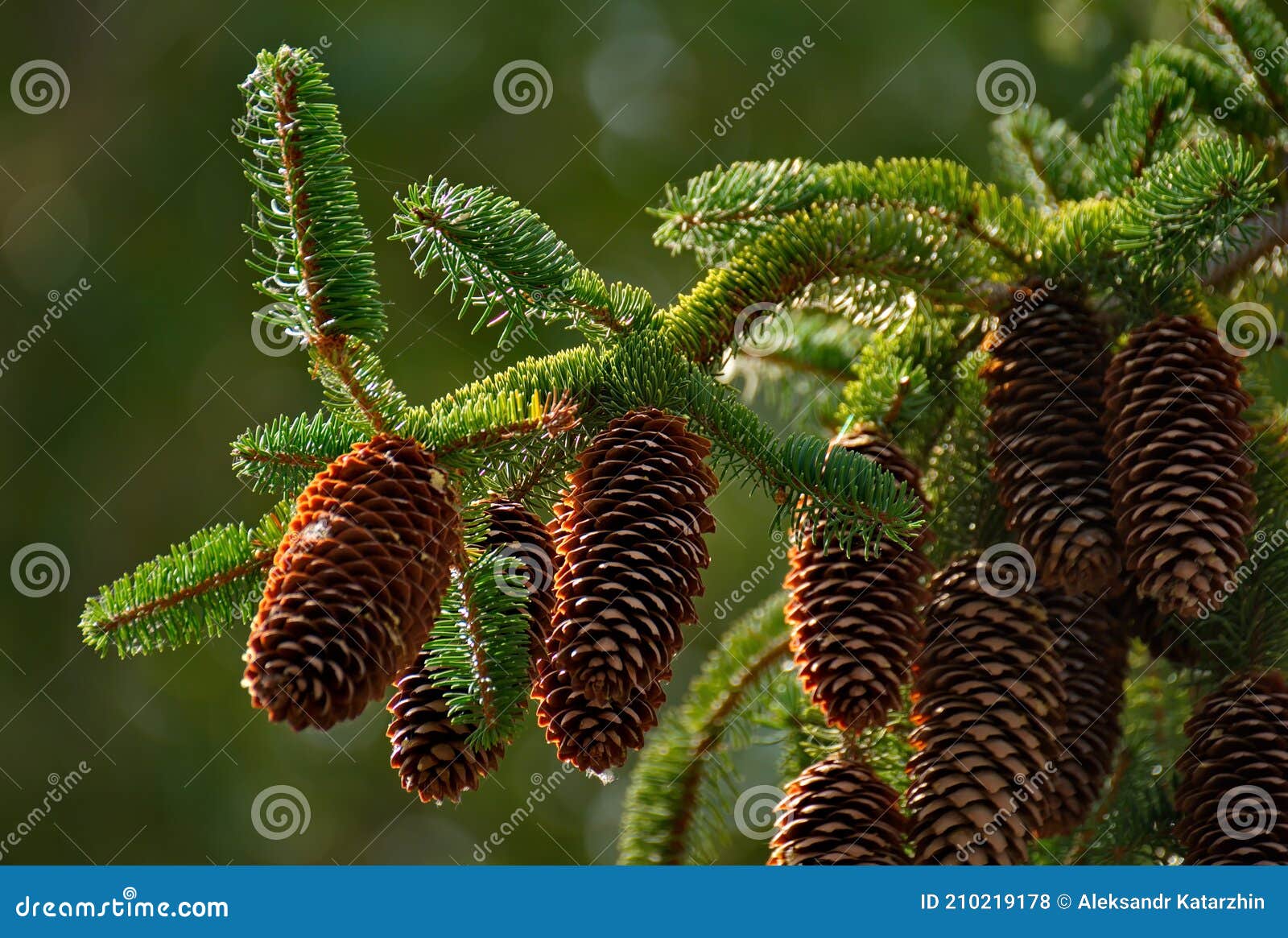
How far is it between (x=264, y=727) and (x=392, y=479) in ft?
9.38

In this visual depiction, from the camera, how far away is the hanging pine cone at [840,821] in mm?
907

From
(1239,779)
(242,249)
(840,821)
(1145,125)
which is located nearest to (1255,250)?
(1145,125)

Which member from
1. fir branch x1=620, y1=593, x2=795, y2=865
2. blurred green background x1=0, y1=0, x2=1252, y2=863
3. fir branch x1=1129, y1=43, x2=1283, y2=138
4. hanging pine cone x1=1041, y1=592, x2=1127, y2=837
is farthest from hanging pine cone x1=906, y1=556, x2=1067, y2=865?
blurred green background x1=0, y1=0, x2=1252, y2=863

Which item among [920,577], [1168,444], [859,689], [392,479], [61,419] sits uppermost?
[1168,444]

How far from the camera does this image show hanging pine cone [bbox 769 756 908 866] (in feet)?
2.98

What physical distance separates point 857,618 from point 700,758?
40 centimetres

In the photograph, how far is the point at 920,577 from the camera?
1.00 meters

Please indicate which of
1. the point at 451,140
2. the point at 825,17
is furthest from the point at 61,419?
the point at 825,17

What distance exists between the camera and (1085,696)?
99cm

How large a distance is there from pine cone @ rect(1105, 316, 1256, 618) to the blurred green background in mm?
2288

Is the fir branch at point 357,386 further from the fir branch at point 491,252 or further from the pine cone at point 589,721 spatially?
the pine cone at point 589,721

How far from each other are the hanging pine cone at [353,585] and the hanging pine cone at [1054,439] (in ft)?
1.68

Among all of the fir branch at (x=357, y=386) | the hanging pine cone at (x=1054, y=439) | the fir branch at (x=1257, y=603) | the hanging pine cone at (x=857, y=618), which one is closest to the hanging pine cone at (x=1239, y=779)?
the fir branch at (x=1257, y=603)

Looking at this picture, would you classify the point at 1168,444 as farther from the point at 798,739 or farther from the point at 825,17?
the point at 825,17
